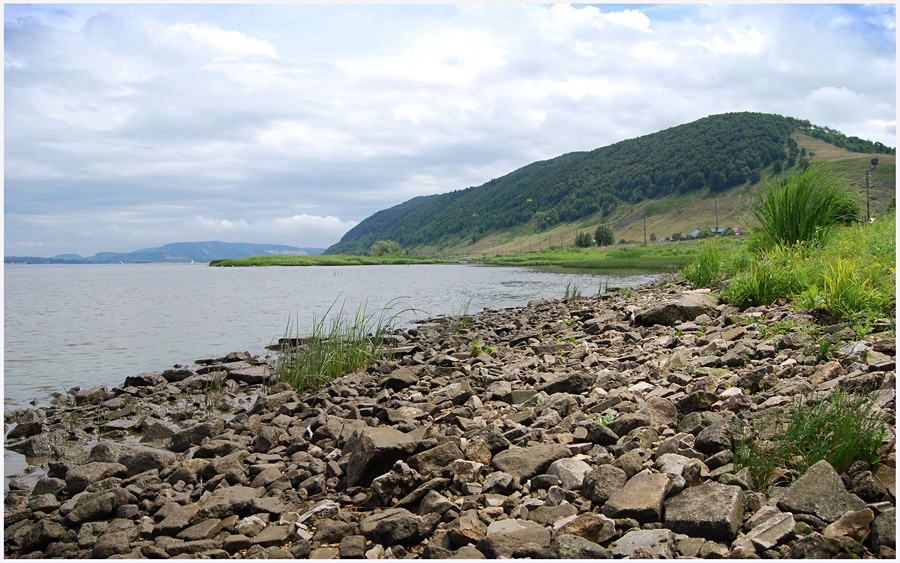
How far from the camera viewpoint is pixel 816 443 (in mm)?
4086

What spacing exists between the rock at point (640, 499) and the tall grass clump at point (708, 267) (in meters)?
12.8

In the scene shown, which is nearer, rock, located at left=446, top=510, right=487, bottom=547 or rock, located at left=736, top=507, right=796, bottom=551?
rock, located at left=736, top=507, right=796, bottom=551

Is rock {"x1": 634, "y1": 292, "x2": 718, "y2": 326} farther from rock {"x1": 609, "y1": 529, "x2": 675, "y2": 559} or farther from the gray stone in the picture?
rock {"x1": 609, "y1": 529, "x2": 675, "y2": 559}

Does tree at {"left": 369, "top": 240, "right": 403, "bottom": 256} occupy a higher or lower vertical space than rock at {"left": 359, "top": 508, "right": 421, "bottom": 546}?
higher

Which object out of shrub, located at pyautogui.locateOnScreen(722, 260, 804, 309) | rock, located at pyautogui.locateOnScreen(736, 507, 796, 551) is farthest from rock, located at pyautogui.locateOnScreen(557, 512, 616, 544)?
shrub, located at pyautogui.locateOnScreen(722, 260, 804, 309)

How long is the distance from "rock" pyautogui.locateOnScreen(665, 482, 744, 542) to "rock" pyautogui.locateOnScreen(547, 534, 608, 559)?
544mm

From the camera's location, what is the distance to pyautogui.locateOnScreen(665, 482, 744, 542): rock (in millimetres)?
3445

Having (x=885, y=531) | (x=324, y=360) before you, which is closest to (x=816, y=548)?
(x=885, y=531)

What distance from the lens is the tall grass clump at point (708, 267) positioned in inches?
625

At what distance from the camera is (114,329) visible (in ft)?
66.0

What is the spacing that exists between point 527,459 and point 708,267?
1343cm

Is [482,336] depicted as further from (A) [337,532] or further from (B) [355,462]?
(A) [337,532]

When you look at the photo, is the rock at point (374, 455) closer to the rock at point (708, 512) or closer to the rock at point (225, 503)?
the rock at point (225, 503)

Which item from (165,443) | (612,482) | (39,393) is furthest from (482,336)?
(612,482)
